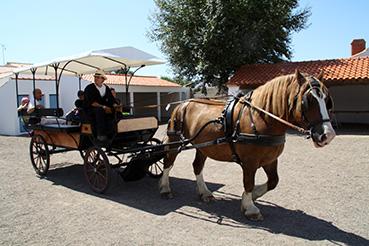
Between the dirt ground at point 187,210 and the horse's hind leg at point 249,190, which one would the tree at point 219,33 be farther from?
the horse's hind leg at point 249,190

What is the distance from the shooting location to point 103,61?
7.28m

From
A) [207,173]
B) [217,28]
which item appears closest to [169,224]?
[207,173]

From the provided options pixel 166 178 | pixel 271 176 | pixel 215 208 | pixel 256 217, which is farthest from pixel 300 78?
pixel 166 178

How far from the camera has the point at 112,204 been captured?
5418 mm

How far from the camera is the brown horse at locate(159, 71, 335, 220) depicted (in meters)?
3.77

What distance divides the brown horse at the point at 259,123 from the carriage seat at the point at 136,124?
74 cm

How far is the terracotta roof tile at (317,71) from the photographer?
14633mm

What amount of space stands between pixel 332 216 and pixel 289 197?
943 millimetres

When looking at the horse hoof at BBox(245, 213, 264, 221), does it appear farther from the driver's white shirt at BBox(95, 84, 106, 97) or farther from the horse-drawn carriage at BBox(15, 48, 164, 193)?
the driver's white shirt at BBox(95, 84, 106, 97)

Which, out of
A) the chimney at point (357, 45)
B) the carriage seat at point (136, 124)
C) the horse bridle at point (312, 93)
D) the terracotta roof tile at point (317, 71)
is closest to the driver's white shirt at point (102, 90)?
the carriage seat at point (136, 124)

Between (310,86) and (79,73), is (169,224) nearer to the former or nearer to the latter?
(310,86)

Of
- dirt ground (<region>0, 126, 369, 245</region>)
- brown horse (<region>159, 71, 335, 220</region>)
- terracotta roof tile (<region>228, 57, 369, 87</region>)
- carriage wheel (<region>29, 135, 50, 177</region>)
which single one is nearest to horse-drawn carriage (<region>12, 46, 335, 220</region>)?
brown horse (<region>159, 71, 335, 220</region>)

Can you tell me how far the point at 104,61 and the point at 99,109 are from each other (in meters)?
1.78

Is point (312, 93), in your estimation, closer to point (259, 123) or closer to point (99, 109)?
point (259, 123)
